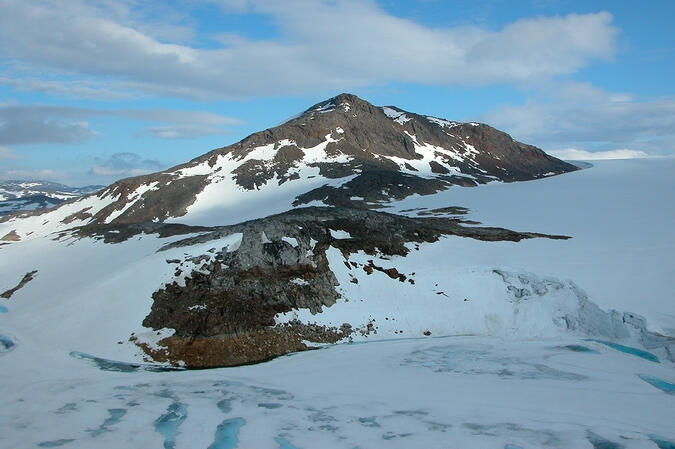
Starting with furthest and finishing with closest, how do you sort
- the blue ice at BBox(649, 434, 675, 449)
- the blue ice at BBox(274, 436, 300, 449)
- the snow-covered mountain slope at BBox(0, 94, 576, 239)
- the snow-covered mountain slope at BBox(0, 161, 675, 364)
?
the snow-covered mountain slope at BBox(0, 94, 576, 239) < the snow-covered mountain slope at BBox(0, 161, 675, 364) < the blue ice at BBox(274, 436, 300, 449) < the blue ice at BBox(649, 434, 675, 449)

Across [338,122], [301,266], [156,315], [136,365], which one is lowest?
[136,365]

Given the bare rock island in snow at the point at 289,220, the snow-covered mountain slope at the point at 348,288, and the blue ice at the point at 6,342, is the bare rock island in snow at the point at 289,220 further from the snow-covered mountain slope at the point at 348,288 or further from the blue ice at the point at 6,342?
the blue ice at the point at 6,342

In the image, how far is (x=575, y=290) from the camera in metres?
27.5

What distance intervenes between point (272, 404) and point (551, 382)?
10.4 meters

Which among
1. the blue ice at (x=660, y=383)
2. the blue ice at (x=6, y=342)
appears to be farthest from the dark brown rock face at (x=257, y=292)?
the blue ice at (x=660, y=383)

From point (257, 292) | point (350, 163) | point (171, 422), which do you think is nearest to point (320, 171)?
point (350, 163)

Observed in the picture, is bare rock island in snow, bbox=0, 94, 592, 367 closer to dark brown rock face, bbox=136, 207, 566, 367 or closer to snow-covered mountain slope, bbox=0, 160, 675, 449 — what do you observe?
dark brown rock face, bbox=136, 207, 566, 367

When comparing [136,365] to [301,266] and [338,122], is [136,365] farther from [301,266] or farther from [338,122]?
[338,122]

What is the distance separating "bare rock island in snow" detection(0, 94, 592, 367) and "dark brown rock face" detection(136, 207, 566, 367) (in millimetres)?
76

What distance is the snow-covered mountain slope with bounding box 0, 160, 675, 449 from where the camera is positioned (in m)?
14.8

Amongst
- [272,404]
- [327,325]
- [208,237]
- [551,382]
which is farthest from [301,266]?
[551,382]

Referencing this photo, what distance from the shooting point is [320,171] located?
365 ft

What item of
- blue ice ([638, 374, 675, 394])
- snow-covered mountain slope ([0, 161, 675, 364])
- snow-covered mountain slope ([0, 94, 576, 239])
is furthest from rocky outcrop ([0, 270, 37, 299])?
snow-covered mountain slope ([0, 94, 576, 239])

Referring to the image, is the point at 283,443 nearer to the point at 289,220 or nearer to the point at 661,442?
the point at 661,442
